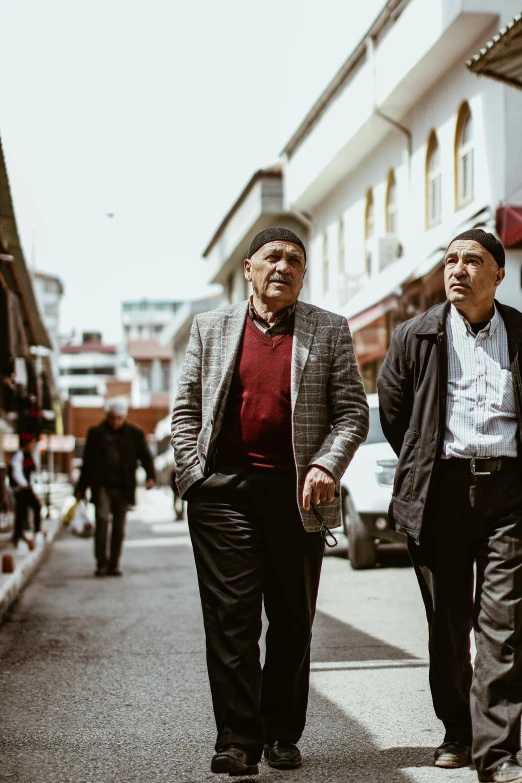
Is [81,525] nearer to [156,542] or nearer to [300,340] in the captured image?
[156,542]

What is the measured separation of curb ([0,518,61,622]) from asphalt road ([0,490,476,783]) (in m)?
0.14

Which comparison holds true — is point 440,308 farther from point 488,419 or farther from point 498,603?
point 498,603

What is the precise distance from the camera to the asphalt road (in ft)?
15.5

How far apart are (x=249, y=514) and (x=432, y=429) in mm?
737

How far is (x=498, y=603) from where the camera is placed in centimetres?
438

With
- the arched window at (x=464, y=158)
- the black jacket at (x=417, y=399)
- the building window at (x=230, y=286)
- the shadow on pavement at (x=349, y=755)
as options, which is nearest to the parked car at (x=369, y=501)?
the shadow on pavement at (x=349, y=755)

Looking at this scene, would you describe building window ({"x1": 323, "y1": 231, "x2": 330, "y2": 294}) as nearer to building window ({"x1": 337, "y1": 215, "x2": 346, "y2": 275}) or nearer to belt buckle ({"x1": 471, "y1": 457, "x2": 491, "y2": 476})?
building window ({"x1": 337, "y1": 215, "x2": 346, "y2": 275})

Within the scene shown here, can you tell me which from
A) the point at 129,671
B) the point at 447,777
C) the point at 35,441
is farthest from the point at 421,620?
the point at 35,441

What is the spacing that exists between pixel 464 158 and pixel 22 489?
8.42 meters

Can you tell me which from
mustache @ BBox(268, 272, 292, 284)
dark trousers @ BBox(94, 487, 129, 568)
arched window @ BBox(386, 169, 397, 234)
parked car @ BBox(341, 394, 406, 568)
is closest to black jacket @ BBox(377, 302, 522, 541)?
mustache @ BBox(268, 272, 292, 284)

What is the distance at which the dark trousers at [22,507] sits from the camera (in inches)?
642

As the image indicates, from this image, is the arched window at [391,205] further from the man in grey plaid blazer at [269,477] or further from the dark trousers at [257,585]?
the dark trousers at [257,585]

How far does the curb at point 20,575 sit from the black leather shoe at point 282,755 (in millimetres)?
5489

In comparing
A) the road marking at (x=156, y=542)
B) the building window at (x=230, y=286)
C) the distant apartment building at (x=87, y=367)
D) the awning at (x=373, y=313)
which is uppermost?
the distant apartment building at (x=87, y=367)
